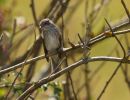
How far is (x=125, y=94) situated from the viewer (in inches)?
283

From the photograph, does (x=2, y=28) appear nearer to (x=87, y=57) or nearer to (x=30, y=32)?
(x=30, y=32)

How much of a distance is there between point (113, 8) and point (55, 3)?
354 cm

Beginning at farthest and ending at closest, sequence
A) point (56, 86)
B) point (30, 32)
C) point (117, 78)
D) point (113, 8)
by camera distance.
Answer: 1. point (113, 8)
2. point (117, 78)
3. point (30, 32)
4. point (56, 86)

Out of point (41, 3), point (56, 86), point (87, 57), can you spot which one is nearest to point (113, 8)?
point (41, 3)

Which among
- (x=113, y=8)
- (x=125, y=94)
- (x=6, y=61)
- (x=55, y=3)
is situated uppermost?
(x=55, y=3)

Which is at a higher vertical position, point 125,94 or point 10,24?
point 10,24

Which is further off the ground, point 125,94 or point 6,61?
point 6,61

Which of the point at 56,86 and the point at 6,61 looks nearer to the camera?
the point at 56,86

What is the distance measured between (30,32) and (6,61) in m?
0.44

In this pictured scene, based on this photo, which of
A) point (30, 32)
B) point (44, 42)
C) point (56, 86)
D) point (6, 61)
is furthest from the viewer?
point (30, 32)

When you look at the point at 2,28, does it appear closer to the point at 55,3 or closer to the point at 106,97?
the point at 55,3

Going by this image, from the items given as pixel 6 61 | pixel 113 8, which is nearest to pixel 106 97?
pixel 113 8

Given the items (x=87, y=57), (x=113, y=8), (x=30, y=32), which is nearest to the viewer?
(x=87, y=57)

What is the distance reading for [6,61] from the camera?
14.4 ft
